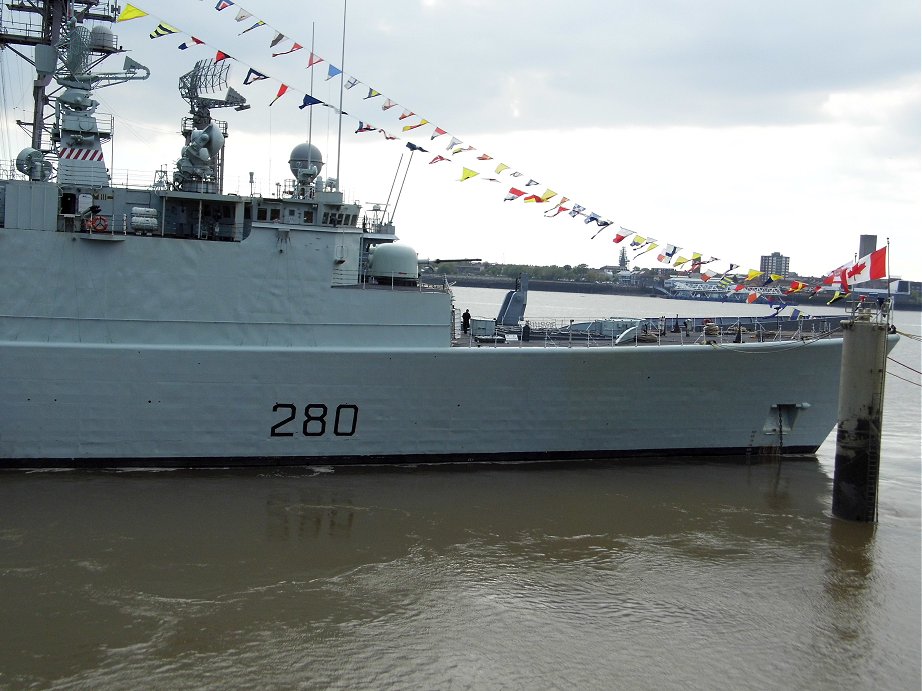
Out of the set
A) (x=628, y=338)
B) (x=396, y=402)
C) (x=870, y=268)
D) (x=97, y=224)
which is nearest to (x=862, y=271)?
(x=870, y=268)

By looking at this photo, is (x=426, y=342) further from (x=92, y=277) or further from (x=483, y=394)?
(x=92, y=277)

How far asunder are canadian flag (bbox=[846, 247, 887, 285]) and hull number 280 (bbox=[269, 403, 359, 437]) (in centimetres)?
828

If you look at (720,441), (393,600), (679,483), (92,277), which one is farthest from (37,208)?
(720,441)

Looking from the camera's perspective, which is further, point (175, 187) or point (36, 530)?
point (175, 187)

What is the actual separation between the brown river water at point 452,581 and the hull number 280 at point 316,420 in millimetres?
701

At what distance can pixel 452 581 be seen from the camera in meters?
10.7

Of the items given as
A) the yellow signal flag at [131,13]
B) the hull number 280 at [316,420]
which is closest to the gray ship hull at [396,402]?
the hull number 280 at [316,420]

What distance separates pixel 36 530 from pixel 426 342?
6.64m

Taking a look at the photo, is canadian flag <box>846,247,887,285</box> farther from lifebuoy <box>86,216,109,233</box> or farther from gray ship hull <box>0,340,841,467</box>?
lifebuoy <box>86,216,109,233</box>

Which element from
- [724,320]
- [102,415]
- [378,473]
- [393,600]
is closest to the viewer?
[393,600]

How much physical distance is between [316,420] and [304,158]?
4980mm

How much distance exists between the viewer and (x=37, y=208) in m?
14.0

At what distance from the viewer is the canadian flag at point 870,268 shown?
13148 millimetres

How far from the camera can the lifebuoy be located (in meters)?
14.0
